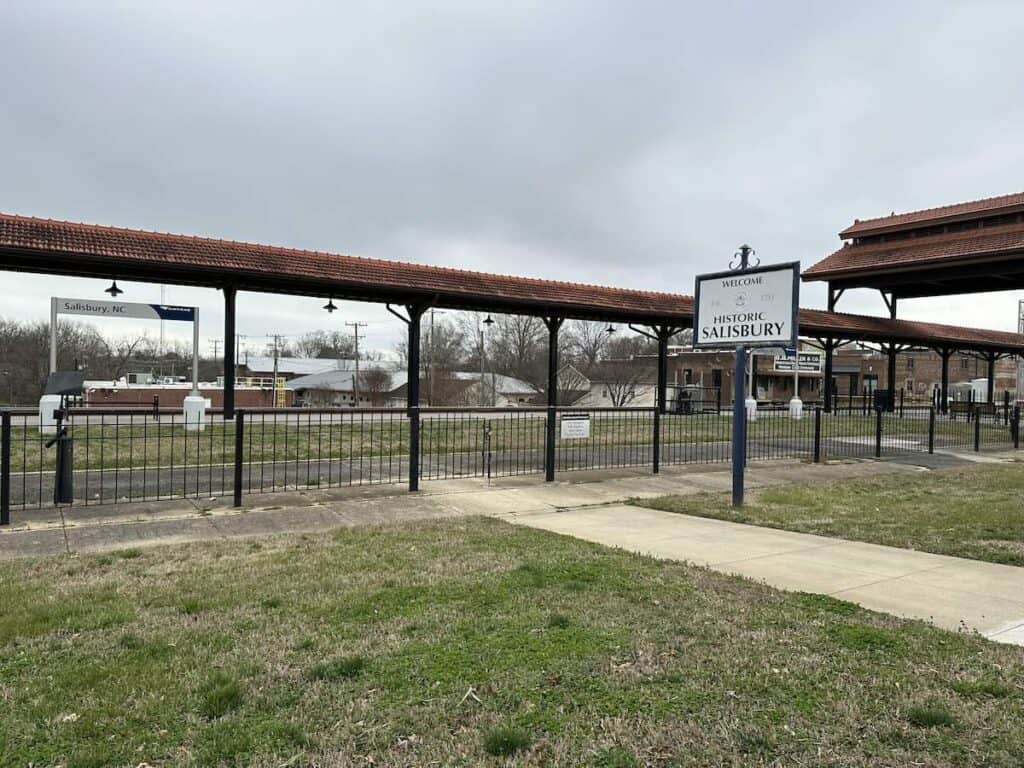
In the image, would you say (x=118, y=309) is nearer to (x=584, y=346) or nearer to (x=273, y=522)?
(x=273, y=522)

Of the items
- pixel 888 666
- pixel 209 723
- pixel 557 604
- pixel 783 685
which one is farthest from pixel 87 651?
pixel 888 666

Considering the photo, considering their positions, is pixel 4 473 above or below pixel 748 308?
below

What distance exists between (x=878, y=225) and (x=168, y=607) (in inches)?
1716

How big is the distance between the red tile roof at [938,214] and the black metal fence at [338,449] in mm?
16826

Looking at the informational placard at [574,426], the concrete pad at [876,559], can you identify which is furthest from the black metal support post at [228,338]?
the concrete pad at [876,559]

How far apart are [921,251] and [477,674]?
124 feet

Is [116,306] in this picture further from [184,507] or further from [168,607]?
[168,607]

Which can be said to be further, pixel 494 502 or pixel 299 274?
pixel 299 274

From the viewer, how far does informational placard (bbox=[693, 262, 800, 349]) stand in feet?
30.7

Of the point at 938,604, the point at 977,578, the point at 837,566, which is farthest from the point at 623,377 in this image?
the point at 938,604

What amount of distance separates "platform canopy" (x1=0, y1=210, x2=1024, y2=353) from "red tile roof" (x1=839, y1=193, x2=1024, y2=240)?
11546mm

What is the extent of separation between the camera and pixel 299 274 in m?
18.7

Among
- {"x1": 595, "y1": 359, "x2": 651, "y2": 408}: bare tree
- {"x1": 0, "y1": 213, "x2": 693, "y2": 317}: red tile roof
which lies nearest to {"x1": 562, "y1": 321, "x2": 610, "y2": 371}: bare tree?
{"x1": 595, "y1": 359, "x2": 651, "y2": 408}: bare tree

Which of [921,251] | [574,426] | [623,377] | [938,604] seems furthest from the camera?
[623,377]
